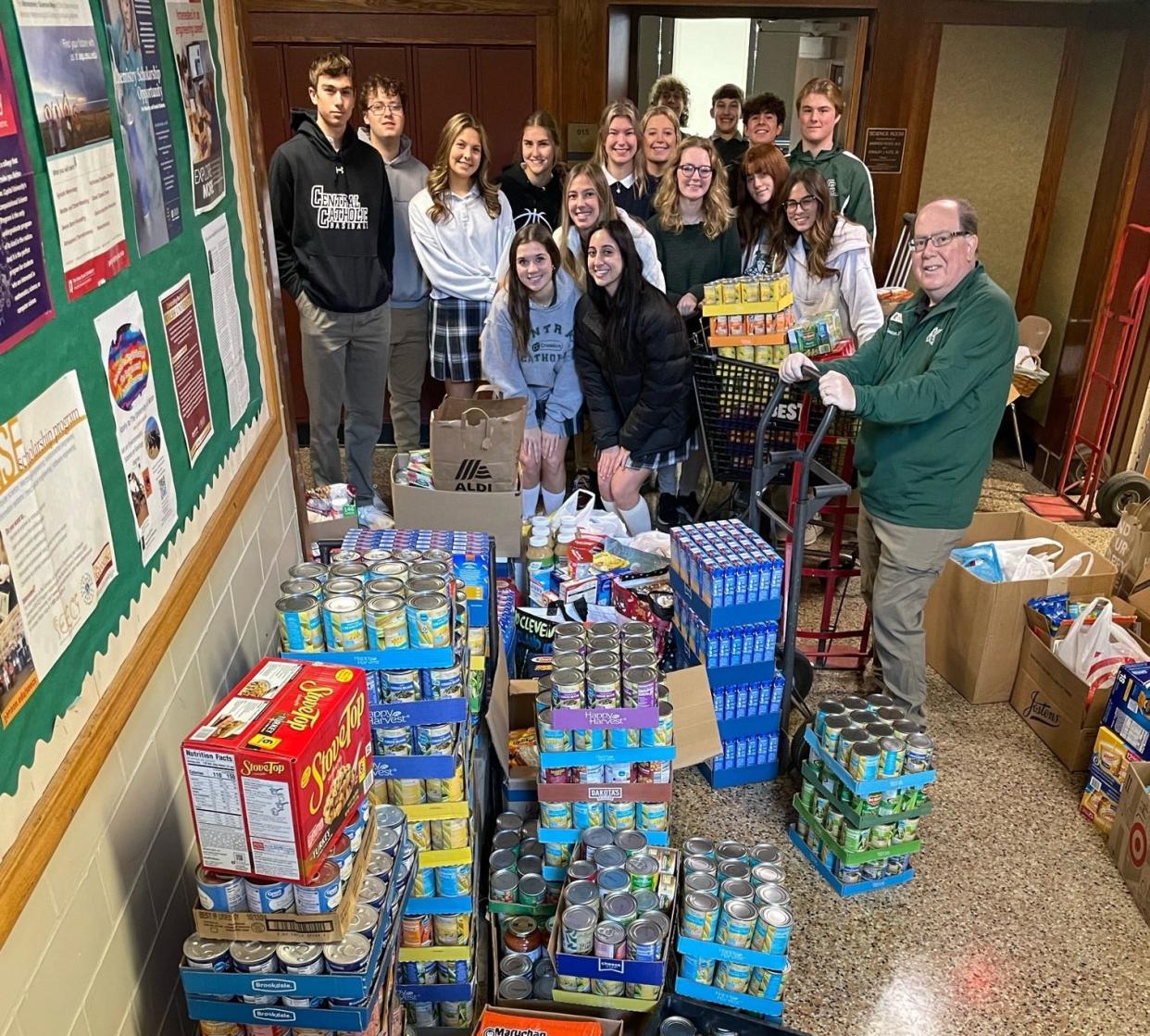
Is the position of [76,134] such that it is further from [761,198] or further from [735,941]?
[761,198]

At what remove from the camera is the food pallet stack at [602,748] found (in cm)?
236

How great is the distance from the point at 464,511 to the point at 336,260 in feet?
5.23

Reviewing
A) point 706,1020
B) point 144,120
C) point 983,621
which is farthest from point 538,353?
point 706,1020

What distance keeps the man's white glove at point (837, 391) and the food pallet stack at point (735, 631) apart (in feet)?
1.70

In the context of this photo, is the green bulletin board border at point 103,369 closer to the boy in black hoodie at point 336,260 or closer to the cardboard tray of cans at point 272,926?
the cardboard tray of cans at point 272,926

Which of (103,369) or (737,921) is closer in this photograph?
(103,369)

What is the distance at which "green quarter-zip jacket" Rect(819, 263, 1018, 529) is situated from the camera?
2.82 m

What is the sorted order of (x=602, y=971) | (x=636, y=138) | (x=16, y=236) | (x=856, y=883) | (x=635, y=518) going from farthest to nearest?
1. (x=636, y=138)
2. (x=635, y=518)
3. (x=856, y=883)
4. (x=602, y=971)
5. (x=16, y=236)

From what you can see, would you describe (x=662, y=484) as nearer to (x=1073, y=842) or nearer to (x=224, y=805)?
(x=1073, y=842)

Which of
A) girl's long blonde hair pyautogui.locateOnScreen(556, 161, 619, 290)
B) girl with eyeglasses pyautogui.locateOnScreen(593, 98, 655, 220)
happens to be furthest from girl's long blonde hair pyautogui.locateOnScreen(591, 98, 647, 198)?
girl's long blonde hair pyautogui.locateOnScreen(556, 161, 619, 290)

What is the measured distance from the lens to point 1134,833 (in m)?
2.73

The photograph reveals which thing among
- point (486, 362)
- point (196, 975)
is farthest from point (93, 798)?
point (486, 362)

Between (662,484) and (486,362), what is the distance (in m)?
1.02

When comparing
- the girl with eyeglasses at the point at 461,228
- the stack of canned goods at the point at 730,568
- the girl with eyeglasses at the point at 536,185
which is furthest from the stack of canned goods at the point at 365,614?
the girl with eyeglasses at the point at 536,185
